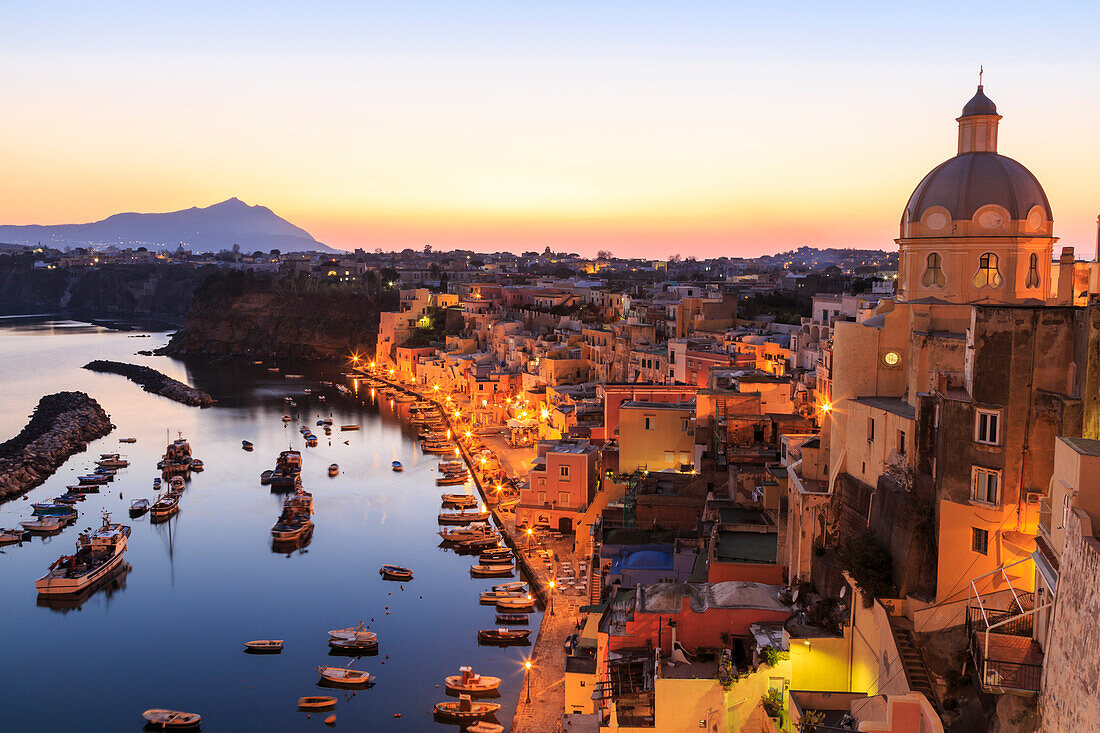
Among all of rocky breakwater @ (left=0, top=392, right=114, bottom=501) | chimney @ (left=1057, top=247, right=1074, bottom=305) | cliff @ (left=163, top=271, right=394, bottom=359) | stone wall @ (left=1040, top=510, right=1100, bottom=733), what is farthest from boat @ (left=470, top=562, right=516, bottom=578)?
cliff @ (left=163, top=271, right=394, bottom=359)

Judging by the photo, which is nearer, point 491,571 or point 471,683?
point 471,683

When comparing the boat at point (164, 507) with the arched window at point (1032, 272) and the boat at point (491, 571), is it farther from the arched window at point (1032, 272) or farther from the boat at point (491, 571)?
the arched window at point (1032, 272)

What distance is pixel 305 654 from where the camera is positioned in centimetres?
1346

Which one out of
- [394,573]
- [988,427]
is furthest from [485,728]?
[988,427]

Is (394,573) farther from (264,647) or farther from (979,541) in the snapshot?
(979,541)

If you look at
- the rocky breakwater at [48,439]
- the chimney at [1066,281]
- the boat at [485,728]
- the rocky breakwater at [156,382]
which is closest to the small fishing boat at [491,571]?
the boat at [485,728]

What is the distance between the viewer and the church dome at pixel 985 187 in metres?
9.23

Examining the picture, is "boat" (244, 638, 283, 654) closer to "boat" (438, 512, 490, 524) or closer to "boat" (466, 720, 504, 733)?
"boat" (466, 720, 504, 733)

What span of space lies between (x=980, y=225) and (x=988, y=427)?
4375 millimetres

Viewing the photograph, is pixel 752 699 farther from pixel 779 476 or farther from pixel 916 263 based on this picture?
pixel 916 263

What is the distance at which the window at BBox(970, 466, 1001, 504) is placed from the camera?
570 cm

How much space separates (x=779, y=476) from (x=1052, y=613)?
6.47 m

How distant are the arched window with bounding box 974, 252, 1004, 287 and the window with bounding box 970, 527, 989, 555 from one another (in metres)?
4.38

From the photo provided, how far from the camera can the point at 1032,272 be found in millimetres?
9477
